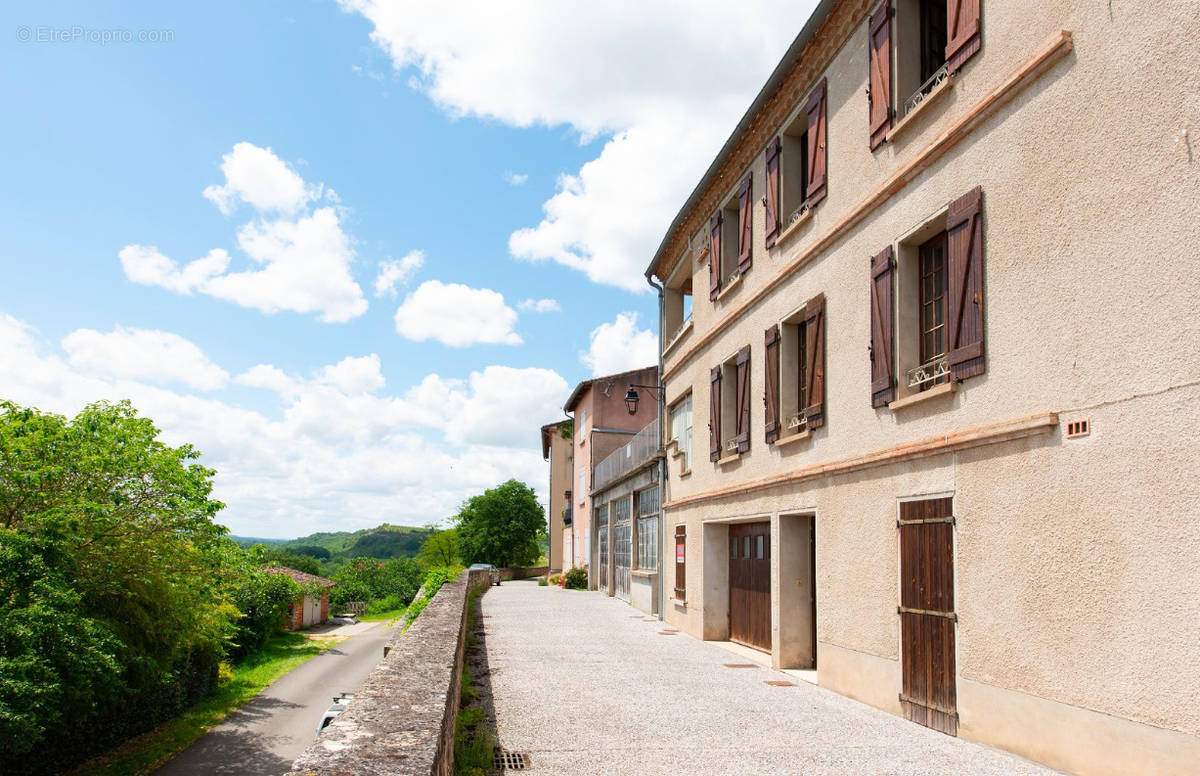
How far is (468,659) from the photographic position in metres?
12.0

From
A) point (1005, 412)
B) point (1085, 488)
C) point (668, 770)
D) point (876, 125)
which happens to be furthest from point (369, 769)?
point (876, 125)

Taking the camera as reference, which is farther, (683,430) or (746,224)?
(683,430)

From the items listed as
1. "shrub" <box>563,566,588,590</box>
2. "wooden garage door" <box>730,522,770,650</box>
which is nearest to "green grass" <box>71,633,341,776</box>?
"shrub" <box>563,566,588,590</box>

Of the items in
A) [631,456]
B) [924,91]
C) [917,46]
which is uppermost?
[917,46]

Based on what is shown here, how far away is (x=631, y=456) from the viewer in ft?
79.0

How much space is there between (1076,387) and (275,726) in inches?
1218

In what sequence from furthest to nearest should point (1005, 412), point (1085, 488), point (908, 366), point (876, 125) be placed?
point (876, 125)
point (908, 366)
point (1005, 412)
point (1085, 488)

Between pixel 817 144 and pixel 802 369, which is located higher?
pixel 817 144

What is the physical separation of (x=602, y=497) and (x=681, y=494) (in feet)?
40.8

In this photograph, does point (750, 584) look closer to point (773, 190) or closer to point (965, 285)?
point (773, 190)

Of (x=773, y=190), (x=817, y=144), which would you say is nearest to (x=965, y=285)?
(x=817, y=144)

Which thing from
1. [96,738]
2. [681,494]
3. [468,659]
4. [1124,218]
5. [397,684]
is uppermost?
[1124,218]

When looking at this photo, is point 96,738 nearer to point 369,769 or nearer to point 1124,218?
point 369,769

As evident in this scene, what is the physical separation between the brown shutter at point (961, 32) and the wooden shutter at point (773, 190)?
14.1 ft
